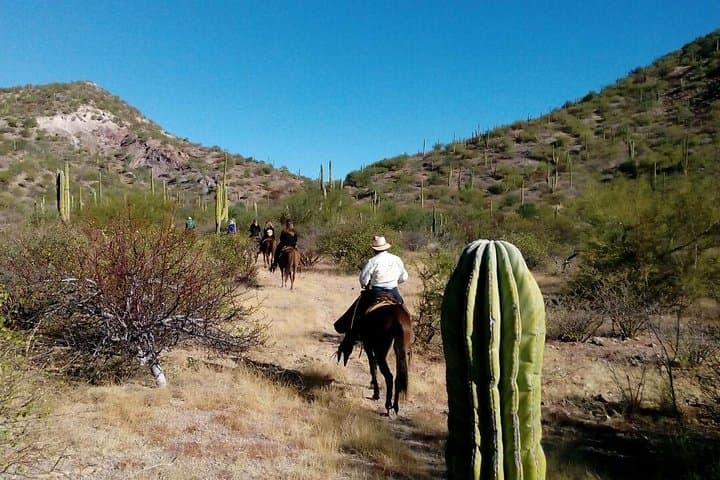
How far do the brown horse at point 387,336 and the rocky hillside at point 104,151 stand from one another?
125 ft

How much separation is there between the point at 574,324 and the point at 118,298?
8.18 meters

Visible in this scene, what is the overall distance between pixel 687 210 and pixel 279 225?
23.2 metres

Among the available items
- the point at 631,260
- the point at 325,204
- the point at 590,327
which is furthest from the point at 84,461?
the point at 325,204

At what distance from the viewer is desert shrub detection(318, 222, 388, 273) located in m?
20.0

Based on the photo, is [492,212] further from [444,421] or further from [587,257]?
[444,421]

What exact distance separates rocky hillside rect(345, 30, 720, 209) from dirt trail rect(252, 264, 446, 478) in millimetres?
21831

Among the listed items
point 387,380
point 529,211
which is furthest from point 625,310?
point 529,211

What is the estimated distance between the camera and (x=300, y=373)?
789cm

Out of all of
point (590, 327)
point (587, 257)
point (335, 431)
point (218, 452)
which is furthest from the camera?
point (587, 257)

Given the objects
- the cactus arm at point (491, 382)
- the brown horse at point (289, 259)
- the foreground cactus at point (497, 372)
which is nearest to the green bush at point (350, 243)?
the brown horse at point (289, 259)

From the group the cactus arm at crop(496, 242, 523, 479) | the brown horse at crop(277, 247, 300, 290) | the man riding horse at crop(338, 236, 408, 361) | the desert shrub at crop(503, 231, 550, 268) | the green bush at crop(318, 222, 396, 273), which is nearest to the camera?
the cactus arm at crop(496, 242, 523, 479)

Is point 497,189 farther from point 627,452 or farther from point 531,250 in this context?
point 627,452

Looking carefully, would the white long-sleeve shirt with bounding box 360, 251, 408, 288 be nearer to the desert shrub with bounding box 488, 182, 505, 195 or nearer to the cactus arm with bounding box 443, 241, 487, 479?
the cactus arm with bounding box 443, 241, 487, 479

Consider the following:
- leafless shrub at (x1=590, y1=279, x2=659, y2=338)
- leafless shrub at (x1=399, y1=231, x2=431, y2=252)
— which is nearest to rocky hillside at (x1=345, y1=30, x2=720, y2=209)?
leafless shrub at (x1=399, y1=231, x2=431, y2=252)
